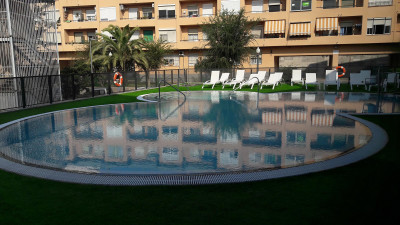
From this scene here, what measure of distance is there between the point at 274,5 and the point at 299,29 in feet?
15.1

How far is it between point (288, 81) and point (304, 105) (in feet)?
46.6

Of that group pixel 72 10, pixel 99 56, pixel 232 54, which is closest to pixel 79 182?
Result: pixel 99 56

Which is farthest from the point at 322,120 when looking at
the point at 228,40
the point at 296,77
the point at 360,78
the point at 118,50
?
the point at 118,50

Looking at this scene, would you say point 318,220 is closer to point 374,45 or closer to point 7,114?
point 7,114

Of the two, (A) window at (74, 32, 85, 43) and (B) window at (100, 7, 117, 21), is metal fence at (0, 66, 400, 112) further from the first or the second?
(A) window at (74, 32, 85, 43)

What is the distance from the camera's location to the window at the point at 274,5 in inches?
1511

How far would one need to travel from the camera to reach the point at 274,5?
38531mm

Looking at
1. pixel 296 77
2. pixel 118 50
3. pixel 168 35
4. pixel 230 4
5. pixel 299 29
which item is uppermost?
pixel 230 4

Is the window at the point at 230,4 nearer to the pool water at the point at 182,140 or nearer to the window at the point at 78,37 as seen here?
the window at the point at 78,37

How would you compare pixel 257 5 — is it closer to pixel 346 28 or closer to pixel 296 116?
pixel 346 28

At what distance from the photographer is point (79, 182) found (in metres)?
4.71

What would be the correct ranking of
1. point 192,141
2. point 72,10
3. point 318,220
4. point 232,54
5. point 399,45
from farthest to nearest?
point 72,10 < point 399,45 < point 232,54 < point 192,141 < point 318,220

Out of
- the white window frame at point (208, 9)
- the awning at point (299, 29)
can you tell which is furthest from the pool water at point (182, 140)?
the white window frame at point (208, 9)

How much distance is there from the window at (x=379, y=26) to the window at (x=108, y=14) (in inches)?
1176
